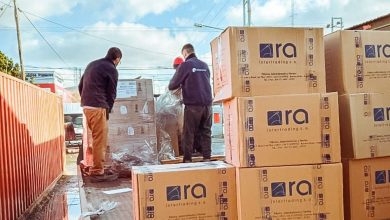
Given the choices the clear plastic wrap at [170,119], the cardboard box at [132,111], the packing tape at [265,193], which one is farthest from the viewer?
the clear plastic wrap at [170,119]

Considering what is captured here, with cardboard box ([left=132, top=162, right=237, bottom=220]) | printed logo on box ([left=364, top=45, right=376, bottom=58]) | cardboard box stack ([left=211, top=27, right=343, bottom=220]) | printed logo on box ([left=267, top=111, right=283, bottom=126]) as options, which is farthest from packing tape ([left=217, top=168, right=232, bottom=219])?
printed logo on box ([left=364, top=45, right=376, bottom=58])

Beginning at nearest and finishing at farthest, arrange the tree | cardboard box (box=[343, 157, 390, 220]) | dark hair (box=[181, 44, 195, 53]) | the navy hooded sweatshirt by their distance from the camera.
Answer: cardboard box (box=[343, 157, 390, 220]) < the navy hooded sweatshirt < dark hair (box=[181, 44, 195, 53]) < the tree

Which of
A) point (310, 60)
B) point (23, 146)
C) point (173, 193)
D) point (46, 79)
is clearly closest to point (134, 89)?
point (23, 146)

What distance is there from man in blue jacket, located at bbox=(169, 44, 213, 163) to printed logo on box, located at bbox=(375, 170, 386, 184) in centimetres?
231

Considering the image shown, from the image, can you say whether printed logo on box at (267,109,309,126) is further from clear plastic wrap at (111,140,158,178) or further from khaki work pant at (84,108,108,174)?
clear plastic wrap at (111,140,158,178)

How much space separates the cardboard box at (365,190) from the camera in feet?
8.17

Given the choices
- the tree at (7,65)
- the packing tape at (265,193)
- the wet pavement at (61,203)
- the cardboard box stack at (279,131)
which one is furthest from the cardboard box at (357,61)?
the tree at (7,65)

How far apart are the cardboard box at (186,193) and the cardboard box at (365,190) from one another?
2.47 feet

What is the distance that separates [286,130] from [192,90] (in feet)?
7.42

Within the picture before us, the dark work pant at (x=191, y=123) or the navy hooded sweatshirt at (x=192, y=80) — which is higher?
the navy hooded sweatshirt at (x=192, y=80)

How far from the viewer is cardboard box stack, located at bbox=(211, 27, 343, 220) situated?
2264 millimetres

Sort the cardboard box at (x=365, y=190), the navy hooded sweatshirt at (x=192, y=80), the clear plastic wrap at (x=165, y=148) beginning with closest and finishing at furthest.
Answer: the cardboard box at (x=365, y=190) < the navy hooded sweatshirt at (x=192, y=80) < the clear plastic wrap at (x=165, y=148)

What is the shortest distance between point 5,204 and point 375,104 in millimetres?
3831

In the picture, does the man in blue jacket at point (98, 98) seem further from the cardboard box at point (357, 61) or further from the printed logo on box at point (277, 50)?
the cardboard box at point (357, 61)
